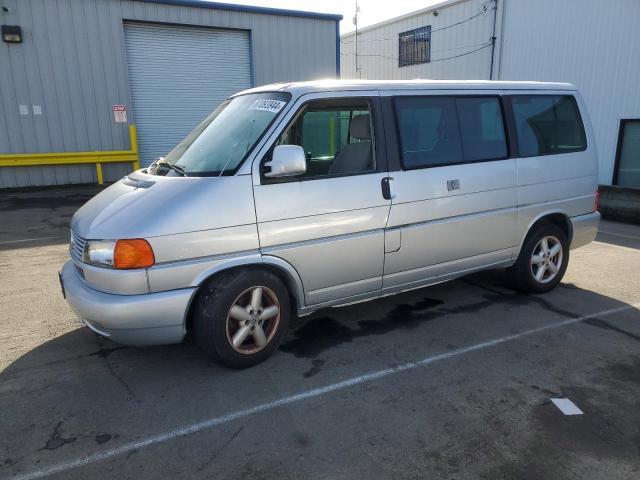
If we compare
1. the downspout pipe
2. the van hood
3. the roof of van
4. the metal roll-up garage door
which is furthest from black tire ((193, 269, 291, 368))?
the downspout pipe

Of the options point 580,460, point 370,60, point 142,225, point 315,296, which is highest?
point 370,60

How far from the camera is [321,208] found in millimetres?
3701

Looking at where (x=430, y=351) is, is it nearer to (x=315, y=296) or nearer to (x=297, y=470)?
(x=315, y=296)

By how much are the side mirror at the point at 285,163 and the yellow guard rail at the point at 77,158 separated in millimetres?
10891

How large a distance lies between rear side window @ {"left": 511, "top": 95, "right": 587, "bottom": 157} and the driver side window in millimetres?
1719

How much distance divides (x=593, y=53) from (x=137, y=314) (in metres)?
13.3

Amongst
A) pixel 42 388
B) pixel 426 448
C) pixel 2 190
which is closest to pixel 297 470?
pixel 426 448

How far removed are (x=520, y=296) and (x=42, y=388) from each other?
176 inches

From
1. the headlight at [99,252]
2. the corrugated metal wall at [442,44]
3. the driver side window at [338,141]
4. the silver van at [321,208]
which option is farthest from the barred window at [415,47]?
the headlight at [99,252]

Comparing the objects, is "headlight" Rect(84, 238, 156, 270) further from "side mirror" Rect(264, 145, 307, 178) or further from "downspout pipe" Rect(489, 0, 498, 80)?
"downspout pipe" Rect(489, 0, 498, 80)

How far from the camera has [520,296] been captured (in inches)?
205

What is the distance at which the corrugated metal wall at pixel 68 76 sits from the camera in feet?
39.2

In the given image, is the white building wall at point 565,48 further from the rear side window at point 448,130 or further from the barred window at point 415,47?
the rear side window at point 448,130

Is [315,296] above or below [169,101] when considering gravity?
below
